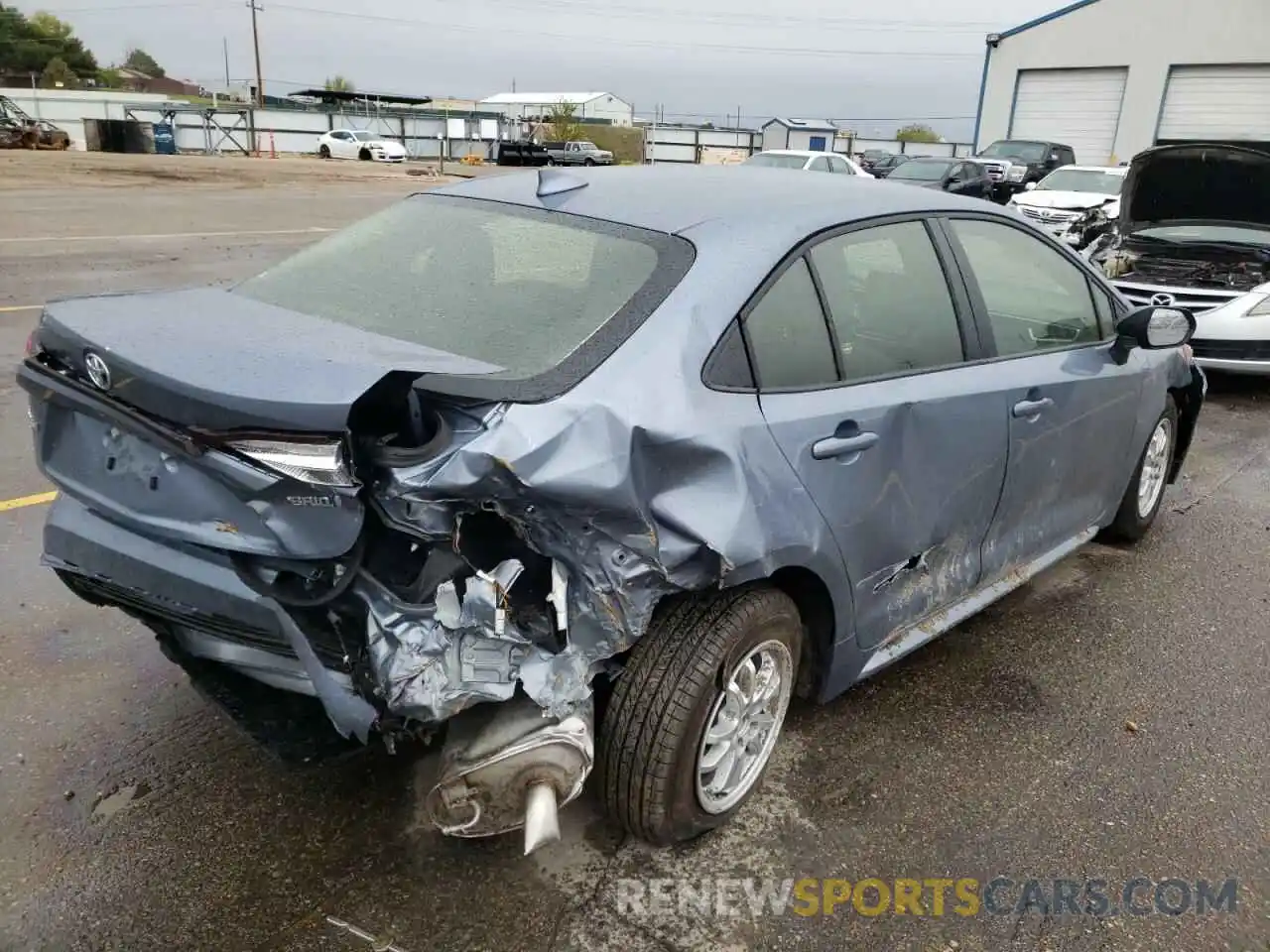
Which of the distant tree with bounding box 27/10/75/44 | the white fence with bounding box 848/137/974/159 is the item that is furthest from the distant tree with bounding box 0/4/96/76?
the white fence with bounding box 848/137/974/159

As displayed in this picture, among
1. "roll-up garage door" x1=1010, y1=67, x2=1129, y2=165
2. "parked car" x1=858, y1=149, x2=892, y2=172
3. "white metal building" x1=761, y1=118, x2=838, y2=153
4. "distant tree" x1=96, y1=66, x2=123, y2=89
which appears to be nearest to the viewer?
"roll-up garage door" x1=1010, y1=67, x2=1129, y2=165

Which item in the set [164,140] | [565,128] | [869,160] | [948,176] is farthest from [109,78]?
[948,176]

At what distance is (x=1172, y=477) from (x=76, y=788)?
4.84m

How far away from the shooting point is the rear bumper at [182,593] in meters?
2.19

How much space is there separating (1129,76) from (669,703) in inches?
1236

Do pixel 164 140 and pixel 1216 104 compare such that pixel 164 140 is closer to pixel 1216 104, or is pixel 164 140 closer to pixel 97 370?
pixel 1216 104

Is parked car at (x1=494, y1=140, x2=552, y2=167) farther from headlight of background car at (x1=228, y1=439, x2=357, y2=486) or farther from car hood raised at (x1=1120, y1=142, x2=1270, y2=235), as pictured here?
headlight of background car at (x1=228, y1=439, x2=357, y2=486)

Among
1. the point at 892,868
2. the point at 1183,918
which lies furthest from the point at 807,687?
the point at 1183,918

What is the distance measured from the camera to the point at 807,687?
9.35 ft

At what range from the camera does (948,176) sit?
60.7 ft

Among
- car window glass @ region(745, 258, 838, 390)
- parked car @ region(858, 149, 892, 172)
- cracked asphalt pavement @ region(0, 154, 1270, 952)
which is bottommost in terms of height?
cracked asphalt pavement @ region(0, 154, 1270, 952)

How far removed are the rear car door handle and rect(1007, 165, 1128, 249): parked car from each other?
11.1 meters

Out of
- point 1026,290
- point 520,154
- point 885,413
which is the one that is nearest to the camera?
point 885,413

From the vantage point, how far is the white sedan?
4109 cm
